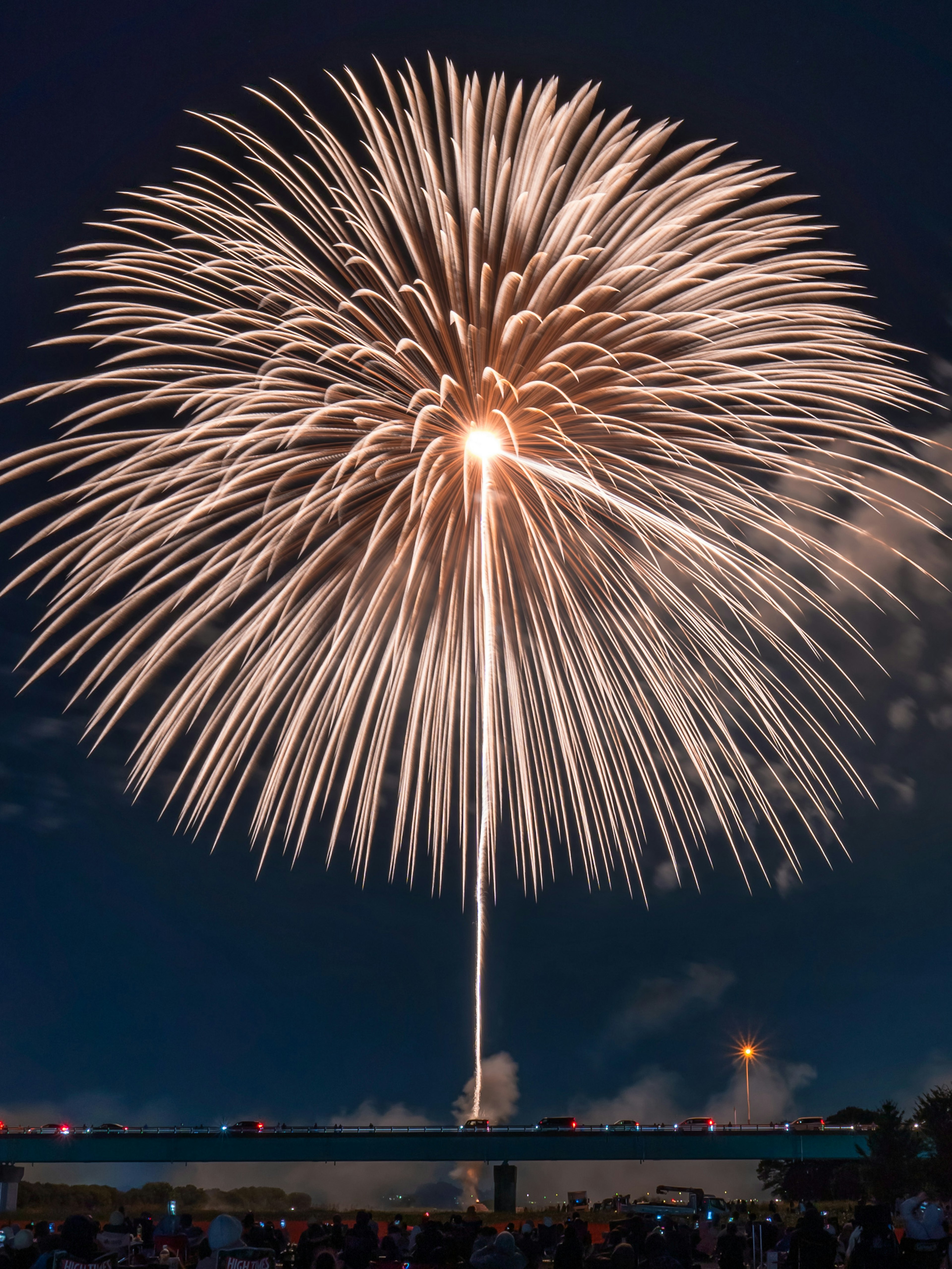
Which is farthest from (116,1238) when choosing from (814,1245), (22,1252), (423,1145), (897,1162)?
(423,1145)

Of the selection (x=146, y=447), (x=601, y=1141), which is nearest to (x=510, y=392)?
(x=146, y=447)

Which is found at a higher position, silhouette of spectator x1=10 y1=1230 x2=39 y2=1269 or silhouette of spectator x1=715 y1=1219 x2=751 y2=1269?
silhouette of spectator x1=10 y1=1230 x2=39 y2=1269

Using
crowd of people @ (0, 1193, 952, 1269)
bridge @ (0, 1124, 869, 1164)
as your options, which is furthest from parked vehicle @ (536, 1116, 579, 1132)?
crowd of people @ (0, 1193, 952, 1269)

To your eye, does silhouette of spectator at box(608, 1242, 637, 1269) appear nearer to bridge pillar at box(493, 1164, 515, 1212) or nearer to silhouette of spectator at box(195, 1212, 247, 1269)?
silhouette of spectator at box(195, 1212, 247, 1269)

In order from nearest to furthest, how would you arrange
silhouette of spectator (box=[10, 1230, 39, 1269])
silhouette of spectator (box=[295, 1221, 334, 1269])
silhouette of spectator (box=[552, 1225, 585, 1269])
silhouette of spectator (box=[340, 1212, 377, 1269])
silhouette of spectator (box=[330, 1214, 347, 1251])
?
silhouette of spectator (box=[10, 1230, 39, 1269]), silhouette of spectator (box=[552, 1225, 585, 1269]), silhouette of spectator (box=[340, 1212, 377, 1269]), silhouette of spectator (box=[295, 1221, 334, 1269]), silhouette of spectator (box=[330, 1214, 347, 1251])

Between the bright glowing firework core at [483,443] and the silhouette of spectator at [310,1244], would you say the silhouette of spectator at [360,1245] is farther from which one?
the bright glowing firework core at [483,443]

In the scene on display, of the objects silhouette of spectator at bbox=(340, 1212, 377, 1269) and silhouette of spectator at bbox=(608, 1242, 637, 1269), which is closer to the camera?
silhouette of spectator at bbox=(608, 1242, 637, 1269)
